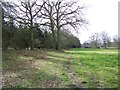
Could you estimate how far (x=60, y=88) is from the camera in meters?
8.31

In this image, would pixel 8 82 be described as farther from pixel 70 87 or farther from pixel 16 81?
pixel 70 87

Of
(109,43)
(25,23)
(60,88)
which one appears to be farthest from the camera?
(109,43)

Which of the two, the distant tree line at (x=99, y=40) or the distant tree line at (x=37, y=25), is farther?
the distant tree line at (x=99, y=40)

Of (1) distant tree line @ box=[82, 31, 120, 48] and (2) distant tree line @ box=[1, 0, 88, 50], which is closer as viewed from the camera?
(2) distant tree line @ box=[1, 0, 88, 50]

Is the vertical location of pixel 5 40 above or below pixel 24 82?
above

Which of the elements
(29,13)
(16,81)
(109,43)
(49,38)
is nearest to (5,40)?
(29,13)

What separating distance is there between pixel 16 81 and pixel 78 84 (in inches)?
95.0

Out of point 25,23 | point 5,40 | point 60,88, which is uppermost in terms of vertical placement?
point 25,23

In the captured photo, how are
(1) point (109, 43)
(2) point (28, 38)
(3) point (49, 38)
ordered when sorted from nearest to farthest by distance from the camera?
(2) point (28, 38)
(3) point (49, 38)
(1) point (109, 43)

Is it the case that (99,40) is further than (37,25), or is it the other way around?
(99,40)

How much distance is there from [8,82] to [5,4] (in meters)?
11.2

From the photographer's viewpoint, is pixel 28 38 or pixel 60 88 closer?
pixel 60 88

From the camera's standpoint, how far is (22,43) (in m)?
38.3

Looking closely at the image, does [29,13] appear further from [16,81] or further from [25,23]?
[16,81]
